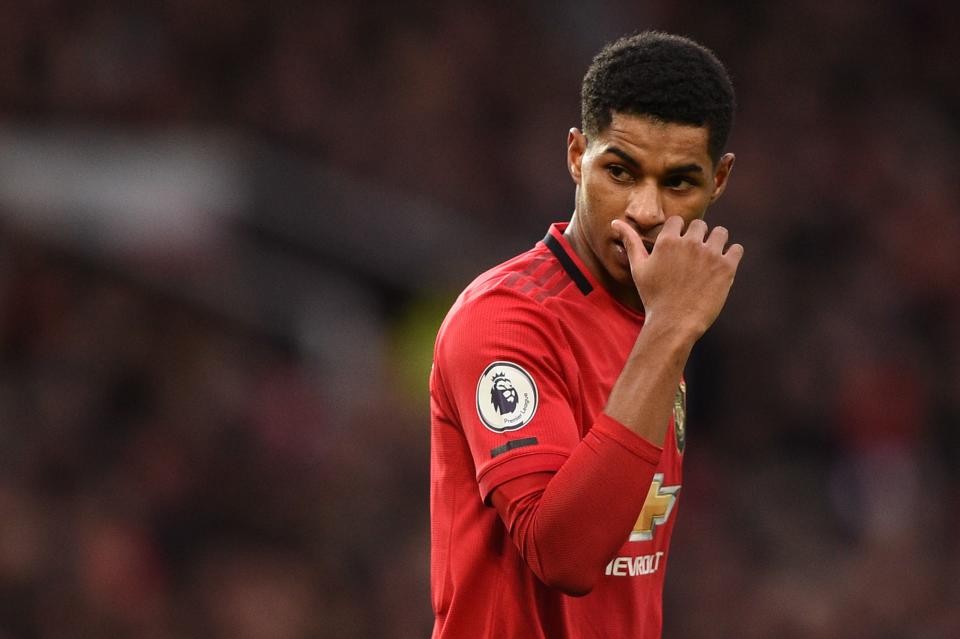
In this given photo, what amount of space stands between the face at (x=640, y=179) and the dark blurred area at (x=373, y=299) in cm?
422

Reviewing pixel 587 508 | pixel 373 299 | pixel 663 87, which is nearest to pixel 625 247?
pixel 663 87

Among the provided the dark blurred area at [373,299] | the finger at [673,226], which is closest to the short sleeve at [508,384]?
the finger at [673,226]

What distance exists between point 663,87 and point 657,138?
0.28 ft

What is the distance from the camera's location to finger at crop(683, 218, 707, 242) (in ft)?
6.89

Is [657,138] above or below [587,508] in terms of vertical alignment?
above

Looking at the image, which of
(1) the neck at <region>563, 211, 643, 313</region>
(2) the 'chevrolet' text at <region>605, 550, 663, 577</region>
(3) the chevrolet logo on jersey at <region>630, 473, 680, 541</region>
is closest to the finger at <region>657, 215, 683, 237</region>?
(1) the neck at <region>563, 211, 643, 313</region>

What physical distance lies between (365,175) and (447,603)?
7888 mm

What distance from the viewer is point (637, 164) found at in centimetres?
217

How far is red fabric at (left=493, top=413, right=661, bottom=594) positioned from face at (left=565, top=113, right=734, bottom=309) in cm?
38

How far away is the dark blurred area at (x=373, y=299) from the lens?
268 inches

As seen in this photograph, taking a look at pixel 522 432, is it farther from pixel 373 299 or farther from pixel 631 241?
pixel 373 299

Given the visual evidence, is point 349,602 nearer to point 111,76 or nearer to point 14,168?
point 14,168

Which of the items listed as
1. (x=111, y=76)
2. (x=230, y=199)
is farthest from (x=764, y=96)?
(x=111, y=76)

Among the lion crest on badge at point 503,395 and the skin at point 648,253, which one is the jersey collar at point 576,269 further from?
the lion crest on badge at point 503,395
